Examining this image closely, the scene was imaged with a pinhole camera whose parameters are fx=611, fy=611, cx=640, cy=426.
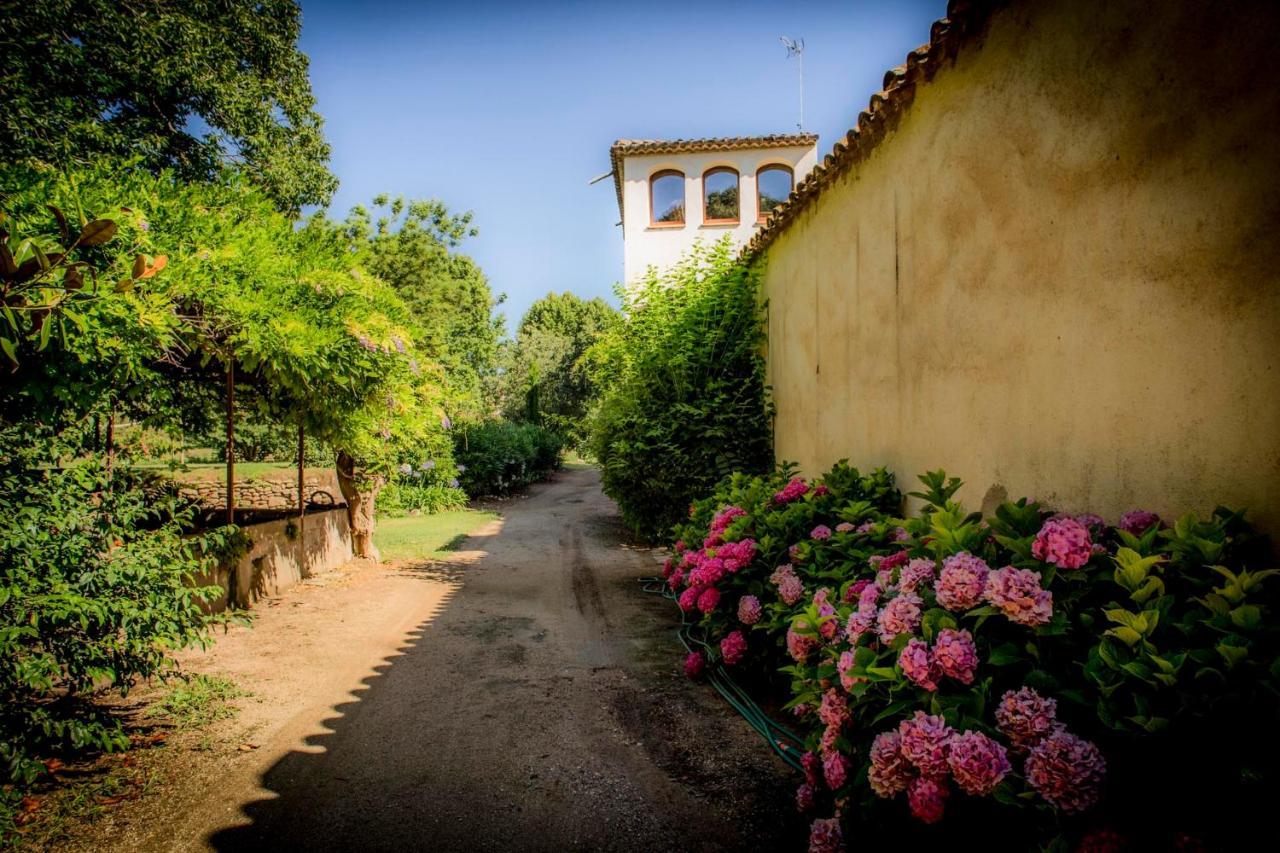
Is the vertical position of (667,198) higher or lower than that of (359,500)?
higher

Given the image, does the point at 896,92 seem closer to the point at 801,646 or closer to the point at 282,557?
the point at 801,646

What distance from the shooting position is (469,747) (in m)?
3.99

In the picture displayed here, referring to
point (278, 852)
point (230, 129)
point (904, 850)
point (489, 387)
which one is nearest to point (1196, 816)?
point (904, 850)

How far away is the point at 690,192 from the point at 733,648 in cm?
1365

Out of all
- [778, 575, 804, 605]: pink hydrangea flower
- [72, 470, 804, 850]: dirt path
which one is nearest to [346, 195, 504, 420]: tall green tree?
[72, 470, 804, 850]: dirt path

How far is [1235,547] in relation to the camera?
214 cm

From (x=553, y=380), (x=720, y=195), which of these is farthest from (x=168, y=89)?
(x=553, y=380)

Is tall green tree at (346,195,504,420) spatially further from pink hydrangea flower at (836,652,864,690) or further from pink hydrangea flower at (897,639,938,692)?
pink hydrangea flower at (897,639,938,692)

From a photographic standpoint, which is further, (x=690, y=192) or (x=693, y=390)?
(x=690, y=192)

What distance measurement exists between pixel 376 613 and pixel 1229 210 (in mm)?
Result: 8101

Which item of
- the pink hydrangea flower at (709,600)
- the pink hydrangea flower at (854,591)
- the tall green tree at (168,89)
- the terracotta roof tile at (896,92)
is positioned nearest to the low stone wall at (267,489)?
the tall green tree at (168,89)

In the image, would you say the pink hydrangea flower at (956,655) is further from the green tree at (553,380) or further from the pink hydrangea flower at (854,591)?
the green tree at (553,380)

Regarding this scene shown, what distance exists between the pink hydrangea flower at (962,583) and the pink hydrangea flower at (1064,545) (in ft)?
0.65

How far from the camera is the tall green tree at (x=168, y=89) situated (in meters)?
11.9
